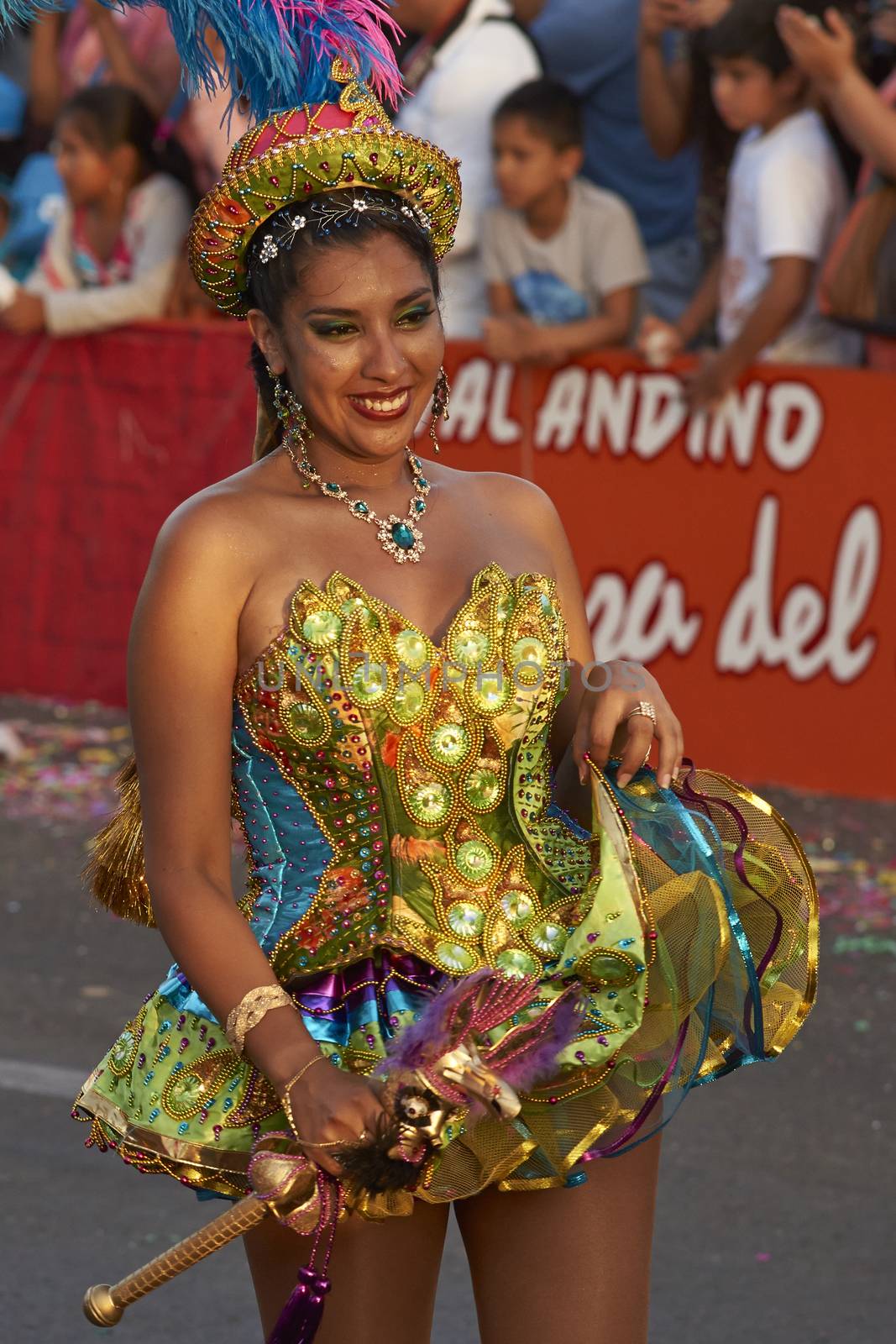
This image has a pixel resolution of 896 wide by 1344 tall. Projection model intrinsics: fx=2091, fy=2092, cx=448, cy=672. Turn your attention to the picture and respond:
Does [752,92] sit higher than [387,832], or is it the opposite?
[752,92]

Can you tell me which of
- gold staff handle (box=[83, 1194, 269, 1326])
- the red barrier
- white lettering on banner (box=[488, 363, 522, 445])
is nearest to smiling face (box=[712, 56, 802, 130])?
the red barrier

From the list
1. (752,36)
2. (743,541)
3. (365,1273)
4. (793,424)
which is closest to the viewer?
(365,1273)

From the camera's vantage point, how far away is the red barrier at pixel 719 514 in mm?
7004

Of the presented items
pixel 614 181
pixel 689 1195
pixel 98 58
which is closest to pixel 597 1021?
pixel 689 1195

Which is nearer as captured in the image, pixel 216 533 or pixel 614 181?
pixel 216 533

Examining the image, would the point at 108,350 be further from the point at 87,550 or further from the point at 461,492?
the point at 461,492

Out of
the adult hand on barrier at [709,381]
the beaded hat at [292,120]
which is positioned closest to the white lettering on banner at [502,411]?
the adult hand on barrier at [709,381]

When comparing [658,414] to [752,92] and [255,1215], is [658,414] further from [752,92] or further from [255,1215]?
[255,1215]

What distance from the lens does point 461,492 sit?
285 centimetres

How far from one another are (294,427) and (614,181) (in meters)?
5.45

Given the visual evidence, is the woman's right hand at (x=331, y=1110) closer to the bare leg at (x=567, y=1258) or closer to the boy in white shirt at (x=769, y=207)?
the bare leg at (x=567, y=1258)

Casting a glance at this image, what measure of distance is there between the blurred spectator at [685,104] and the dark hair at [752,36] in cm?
25

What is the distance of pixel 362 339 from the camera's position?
260 cm

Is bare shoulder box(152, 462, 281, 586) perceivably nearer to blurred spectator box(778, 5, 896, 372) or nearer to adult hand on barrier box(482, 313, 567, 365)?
blurred spectator box(778, 5, 896, 372)
